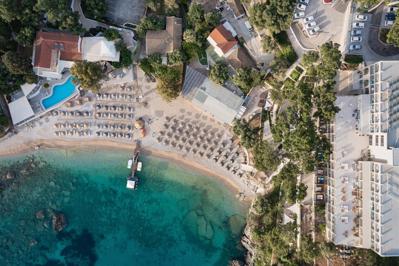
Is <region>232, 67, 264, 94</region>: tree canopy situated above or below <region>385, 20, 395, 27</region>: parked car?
below

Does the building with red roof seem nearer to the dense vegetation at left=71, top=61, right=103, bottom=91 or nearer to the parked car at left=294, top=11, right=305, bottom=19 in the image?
the parked car at left=294, top=11, right=305, bottom=19

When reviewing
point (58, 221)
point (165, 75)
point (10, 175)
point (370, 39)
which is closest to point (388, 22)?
point (370, 39)

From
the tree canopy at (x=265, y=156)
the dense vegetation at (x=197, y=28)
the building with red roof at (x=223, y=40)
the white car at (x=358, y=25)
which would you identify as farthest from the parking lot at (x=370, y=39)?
the dense vegetation at (x=197, y=28)

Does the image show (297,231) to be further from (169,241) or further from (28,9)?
(28,9)

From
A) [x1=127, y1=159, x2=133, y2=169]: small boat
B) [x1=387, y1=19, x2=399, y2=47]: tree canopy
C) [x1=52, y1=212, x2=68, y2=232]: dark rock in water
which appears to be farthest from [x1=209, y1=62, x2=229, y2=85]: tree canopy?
[x1=52, y1=212, x2=68, y2=232]: dark rock in water

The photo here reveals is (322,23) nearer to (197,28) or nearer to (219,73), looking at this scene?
(219,73)

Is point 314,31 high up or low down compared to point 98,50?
up
